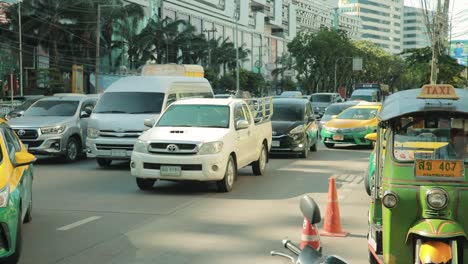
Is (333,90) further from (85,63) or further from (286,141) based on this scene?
(286,141)

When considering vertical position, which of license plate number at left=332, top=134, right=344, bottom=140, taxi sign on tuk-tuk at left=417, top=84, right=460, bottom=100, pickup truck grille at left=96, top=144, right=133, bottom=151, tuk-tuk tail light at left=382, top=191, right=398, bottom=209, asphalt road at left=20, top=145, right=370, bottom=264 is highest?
taxi sign on tuk-tuk at left=417, top=84, right=460, bottom=100

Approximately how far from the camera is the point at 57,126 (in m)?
16.1

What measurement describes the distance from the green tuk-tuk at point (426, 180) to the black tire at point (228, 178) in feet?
18.9

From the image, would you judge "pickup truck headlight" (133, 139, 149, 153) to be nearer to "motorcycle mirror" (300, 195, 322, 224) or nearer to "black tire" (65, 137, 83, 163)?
"black tire" (65, 137, 83, 163)

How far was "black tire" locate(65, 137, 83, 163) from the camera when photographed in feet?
53.8

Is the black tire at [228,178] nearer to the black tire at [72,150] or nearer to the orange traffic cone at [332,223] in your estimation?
the orange traffic cone at [332,223]

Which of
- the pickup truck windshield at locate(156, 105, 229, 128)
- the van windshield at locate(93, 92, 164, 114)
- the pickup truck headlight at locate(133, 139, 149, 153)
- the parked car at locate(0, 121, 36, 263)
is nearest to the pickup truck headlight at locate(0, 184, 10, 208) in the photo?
the parked car at locate(0, 121, 36, 263)

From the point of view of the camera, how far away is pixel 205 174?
11102mm

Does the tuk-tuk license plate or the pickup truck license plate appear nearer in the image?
the tuk-tuk license plate

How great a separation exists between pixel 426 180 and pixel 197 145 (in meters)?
6.19

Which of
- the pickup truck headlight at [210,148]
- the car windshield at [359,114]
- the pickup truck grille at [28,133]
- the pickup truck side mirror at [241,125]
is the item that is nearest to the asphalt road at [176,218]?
the pickup truck headlight at [210,148]

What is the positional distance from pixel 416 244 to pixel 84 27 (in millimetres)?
53981

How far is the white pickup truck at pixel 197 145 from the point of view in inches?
439

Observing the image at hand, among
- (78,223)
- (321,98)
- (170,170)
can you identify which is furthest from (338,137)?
(321,98)
